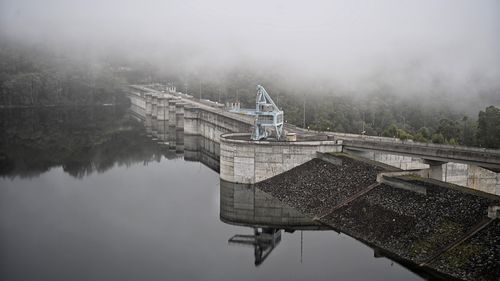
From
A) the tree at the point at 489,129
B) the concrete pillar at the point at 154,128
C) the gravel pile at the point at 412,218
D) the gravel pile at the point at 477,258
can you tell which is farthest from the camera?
the concrete pillar at the point at 154,128

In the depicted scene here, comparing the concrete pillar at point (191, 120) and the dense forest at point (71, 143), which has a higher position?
the concrete pillar at point (191, 120)

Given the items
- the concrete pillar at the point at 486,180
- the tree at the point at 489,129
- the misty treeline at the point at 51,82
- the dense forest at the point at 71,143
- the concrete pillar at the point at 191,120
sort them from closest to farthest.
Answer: the concrete pillar at the point at 486,180
the tree at the point at 489,129
the dense forest at the point at 71,143
the concrete pillar at the point at 191,120
the misty treeline at the point at 51,82

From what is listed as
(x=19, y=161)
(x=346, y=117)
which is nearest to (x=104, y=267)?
(x=19, y=161)

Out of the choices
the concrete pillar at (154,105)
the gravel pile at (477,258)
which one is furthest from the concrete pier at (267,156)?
the concrete pillar at (154,105)

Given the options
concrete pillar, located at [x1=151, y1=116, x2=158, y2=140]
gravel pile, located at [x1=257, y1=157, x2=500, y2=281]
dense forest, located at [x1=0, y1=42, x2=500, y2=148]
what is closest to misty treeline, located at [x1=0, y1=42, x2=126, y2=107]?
dense forest, located at [x1=0, y1=42, x2=500, y2=148]

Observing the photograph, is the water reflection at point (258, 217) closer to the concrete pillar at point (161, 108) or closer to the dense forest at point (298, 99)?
the dense forest at point (298, 99)

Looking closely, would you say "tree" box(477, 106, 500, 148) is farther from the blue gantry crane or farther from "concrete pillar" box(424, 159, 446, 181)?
the blue gantry crane

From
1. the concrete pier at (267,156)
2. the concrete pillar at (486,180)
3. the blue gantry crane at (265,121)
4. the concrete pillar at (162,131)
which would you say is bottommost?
the concrete pillar at (162,131)

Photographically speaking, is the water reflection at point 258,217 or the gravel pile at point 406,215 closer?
the gravel pile at point 406,215
